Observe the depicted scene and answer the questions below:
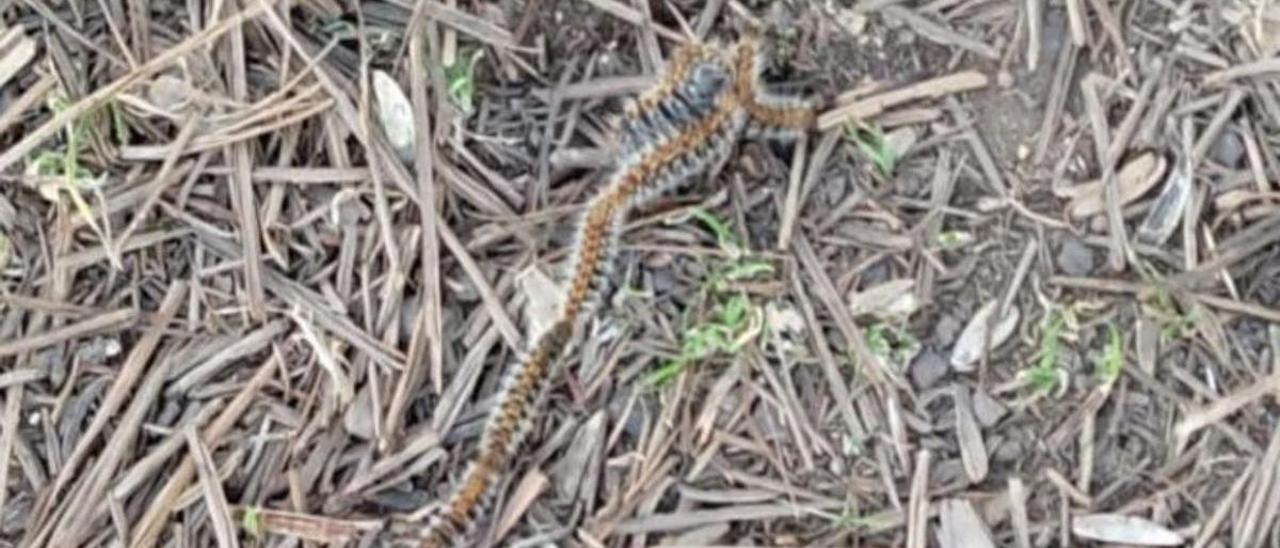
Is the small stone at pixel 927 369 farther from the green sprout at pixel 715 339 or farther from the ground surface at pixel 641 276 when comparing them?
the green sprout at pixel 715 339

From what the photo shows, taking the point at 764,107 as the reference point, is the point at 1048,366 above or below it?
below

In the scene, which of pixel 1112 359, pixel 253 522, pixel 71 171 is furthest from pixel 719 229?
pixel 71 171

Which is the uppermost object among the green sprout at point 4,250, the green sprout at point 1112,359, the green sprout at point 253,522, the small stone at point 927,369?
the green sprout at point 4,250

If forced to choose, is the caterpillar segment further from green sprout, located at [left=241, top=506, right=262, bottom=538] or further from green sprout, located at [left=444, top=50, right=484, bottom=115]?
green sprout, located at [left=241, top=506, right=262, bottom=538]

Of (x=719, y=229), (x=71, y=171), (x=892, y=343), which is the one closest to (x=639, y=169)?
(x=719, y=229)

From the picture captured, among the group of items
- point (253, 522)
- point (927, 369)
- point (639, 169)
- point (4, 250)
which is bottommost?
point (253, 522)

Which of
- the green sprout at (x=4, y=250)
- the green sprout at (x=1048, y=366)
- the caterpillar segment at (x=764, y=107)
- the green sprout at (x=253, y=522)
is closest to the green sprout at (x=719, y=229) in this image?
the caterpillar segment at (x=764, y=107)

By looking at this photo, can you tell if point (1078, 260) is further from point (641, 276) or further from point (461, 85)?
point (461, 85)

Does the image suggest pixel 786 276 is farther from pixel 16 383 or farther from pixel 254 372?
pixel 16 383
